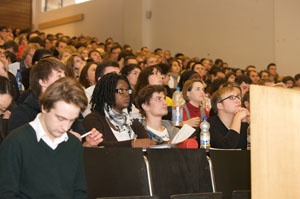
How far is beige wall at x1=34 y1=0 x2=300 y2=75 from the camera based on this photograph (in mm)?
11742

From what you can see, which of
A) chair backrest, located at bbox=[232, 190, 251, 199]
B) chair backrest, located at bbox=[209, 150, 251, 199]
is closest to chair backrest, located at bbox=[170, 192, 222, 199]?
chair backrest, located at bbox=[232, 190, 251, 199]

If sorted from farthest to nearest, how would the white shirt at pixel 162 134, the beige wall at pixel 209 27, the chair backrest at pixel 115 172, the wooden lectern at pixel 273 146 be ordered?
the beige wall at pixel 209 27, the white shirt at pixel 162 134, the chair backrest at pixel 115 172, the wooden lectern at pixel 273 146

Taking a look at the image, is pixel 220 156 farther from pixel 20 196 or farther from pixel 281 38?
pixel 281 38

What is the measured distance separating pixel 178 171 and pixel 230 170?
1.81 feet

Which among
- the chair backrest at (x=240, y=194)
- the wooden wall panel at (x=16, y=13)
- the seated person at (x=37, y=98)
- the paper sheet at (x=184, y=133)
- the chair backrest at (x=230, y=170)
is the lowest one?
the chair backrest at (x=240, y=194)

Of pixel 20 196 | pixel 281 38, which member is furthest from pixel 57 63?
pixel 281 38

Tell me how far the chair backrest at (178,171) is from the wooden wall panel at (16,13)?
14.1 meters

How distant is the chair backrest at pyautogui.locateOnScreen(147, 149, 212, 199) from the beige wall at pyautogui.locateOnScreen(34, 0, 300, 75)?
8.25 metres

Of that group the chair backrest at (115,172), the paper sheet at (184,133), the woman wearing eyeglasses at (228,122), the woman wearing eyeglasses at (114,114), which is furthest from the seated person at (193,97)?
the chair backrest at (115,172)

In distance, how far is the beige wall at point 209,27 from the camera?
1174 centimetres

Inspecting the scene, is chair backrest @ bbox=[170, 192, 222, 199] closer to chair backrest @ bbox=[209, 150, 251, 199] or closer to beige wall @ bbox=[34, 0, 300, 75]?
chair backrest @ bbox=[209, 150, 251, 199]

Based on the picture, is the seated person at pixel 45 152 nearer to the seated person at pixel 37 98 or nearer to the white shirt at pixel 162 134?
the seated person at pixel 37 98

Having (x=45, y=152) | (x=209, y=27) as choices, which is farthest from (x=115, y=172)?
(x=209, y=27)

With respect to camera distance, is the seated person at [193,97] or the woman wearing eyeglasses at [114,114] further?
the seated person at [193,97]
